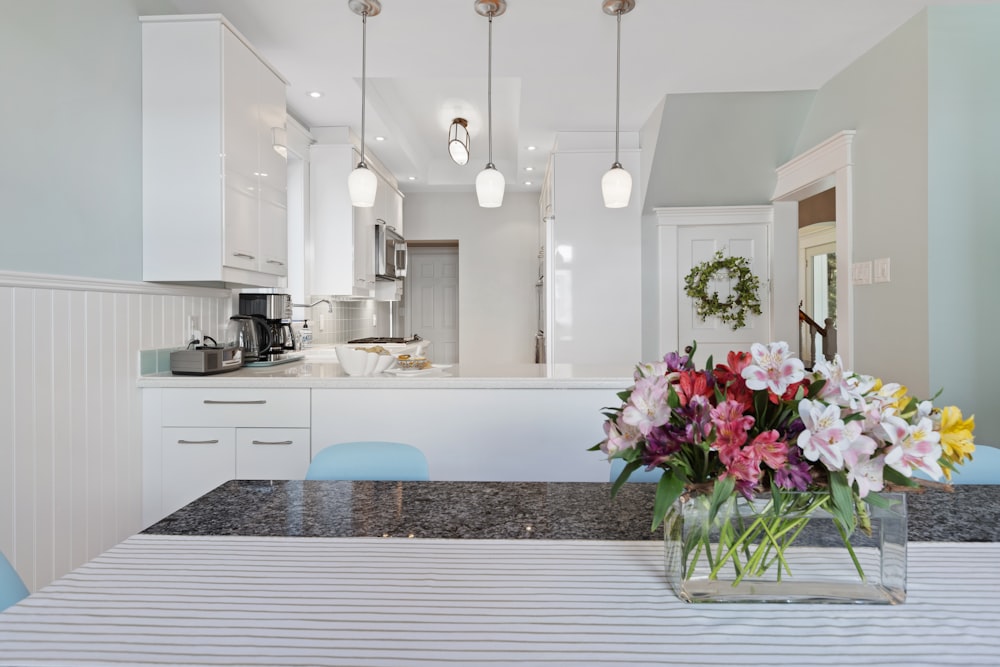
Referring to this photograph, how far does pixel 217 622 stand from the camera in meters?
0.71

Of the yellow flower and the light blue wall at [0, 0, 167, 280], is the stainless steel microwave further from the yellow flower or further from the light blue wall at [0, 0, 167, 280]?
the yellow flower

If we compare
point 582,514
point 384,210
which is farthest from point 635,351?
point 582,514

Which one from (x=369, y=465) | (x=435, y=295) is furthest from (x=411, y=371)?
(x=435, y=295)

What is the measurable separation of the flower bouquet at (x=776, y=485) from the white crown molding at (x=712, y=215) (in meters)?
3.85

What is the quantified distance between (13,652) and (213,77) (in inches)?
91.2

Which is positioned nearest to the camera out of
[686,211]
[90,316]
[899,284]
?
[90,316]

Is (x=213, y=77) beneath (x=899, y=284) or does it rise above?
above

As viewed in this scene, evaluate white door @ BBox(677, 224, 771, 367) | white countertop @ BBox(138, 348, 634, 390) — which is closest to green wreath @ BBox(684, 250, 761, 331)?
white door @ BBox(677, 224, 771, 367)

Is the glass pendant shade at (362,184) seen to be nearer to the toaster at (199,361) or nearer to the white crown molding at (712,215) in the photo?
the toaster at (199,361)

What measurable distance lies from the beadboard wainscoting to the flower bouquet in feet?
6.18

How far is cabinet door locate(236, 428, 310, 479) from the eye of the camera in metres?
2.38

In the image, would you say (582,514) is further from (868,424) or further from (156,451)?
(156,451)

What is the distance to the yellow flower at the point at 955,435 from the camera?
0.72 meters

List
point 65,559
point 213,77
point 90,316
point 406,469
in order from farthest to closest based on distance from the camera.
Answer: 1. point 213,77
2. point 90,316
3. point 65,559
4. point 406,469
